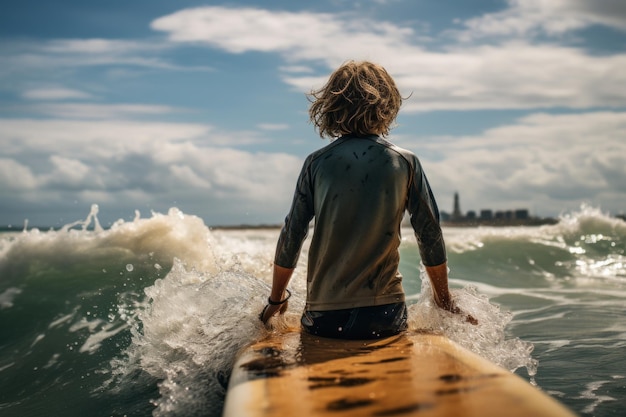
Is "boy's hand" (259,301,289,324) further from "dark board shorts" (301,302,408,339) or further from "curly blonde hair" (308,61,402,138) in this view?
"curly blonde hair" (308,61,402,138)

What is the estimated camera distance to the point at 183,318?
13.9ft

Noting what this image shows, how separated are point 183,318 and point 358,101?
76.3 inches

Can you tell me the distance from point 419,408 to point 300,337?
1209mm

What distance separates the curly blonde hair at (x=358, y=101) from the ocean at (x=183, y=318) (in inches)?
41.9

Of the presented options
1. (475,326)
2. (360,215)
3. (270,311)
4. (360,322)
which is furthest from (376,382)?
(475,326)

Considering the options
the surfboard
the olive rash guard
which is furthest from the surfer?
the surfboard

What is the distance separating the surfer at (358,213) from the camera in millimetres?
3100

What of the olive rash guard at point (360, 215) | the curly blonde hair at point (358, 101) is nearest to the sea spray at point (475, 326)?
the olive rash guard at point (360, 215)

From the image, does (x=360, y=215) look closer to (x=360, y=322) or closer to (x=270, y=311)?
(x=360, y=322)

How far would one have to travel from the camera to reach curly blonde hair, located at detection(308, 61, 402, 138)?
320cm

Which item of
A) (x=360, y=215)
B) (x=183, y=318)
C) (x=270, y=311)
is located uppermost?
(x=360, y=215)

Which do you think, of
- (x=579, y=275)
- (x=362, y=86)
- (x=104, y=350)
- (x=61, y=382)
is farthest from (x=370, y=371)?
(x=579, y=275)

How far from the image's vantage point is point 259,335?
3459 mm

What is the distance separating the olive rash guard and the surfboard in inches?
10.1
